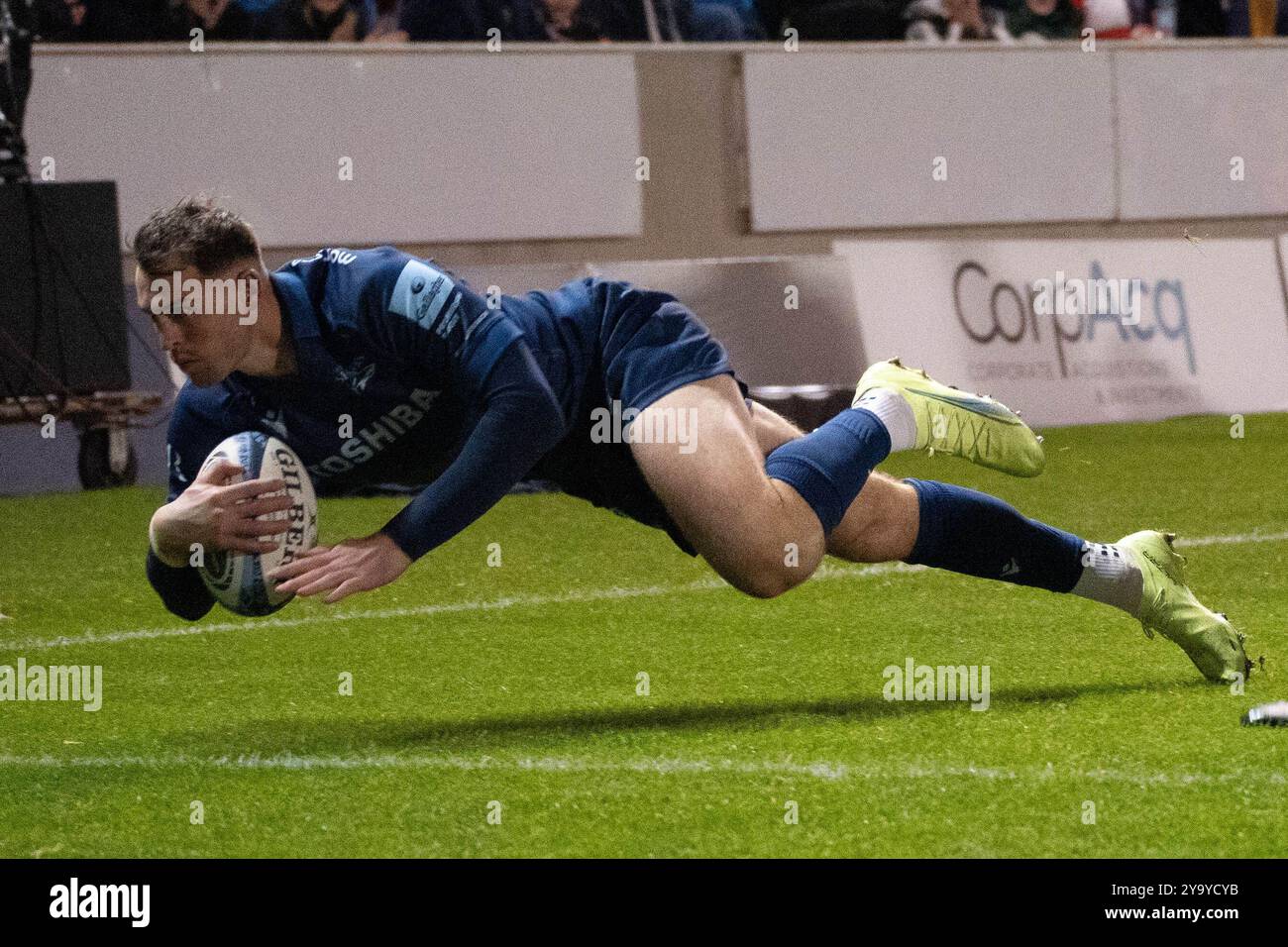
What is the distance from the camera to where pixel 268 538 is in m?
4.25

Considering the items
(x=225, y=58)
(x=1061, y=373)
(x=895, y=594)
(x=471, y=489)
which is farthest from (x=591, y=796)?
(x=1061, y=373)

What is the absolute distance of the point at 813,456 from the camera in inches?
176

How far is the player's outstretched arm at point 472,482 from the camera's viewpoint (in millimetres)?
3949

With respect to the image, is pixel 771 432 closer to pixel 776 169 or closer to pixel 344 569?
pixel 344 569

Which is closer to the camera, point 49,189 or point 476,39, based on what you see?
point 49,189

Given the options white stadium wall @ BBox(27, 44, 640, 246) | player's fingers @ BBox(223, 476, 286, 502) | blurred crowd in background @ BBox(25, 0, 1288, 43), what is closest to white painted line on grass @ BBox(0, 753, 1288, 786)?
player's fingers @ BBox(223, 476, 286, 502)

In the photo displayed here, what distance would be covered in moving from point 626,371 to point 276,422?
0.76m

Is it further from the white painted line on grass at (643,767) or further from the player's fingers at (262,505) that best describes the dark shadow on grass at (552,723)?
the player's fingers at (262,505)

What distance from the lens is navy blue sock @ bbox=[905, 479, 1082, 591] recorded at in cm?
467

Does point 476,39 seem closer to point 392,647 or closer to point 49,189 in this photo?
point 49,189

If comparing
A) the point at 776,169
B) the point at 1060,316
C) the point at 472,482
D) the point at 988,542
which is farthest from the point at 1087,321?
the point at 472,482

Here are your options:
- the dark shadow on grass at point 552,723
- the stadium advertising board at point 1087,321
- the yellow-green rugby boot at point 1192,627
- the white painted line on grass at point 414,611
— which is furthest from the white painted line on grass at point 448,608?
the stadium advertising board at point 1087,321

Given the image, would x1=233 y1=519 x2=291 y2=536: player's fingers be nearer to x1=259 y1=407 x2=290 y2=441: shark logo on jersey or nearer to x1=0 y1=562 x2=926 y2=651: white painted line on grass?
x1=259 y1=407 x2=290 y2=441: shark logo on jersey

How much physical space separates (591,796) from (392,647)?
200 centimetres
